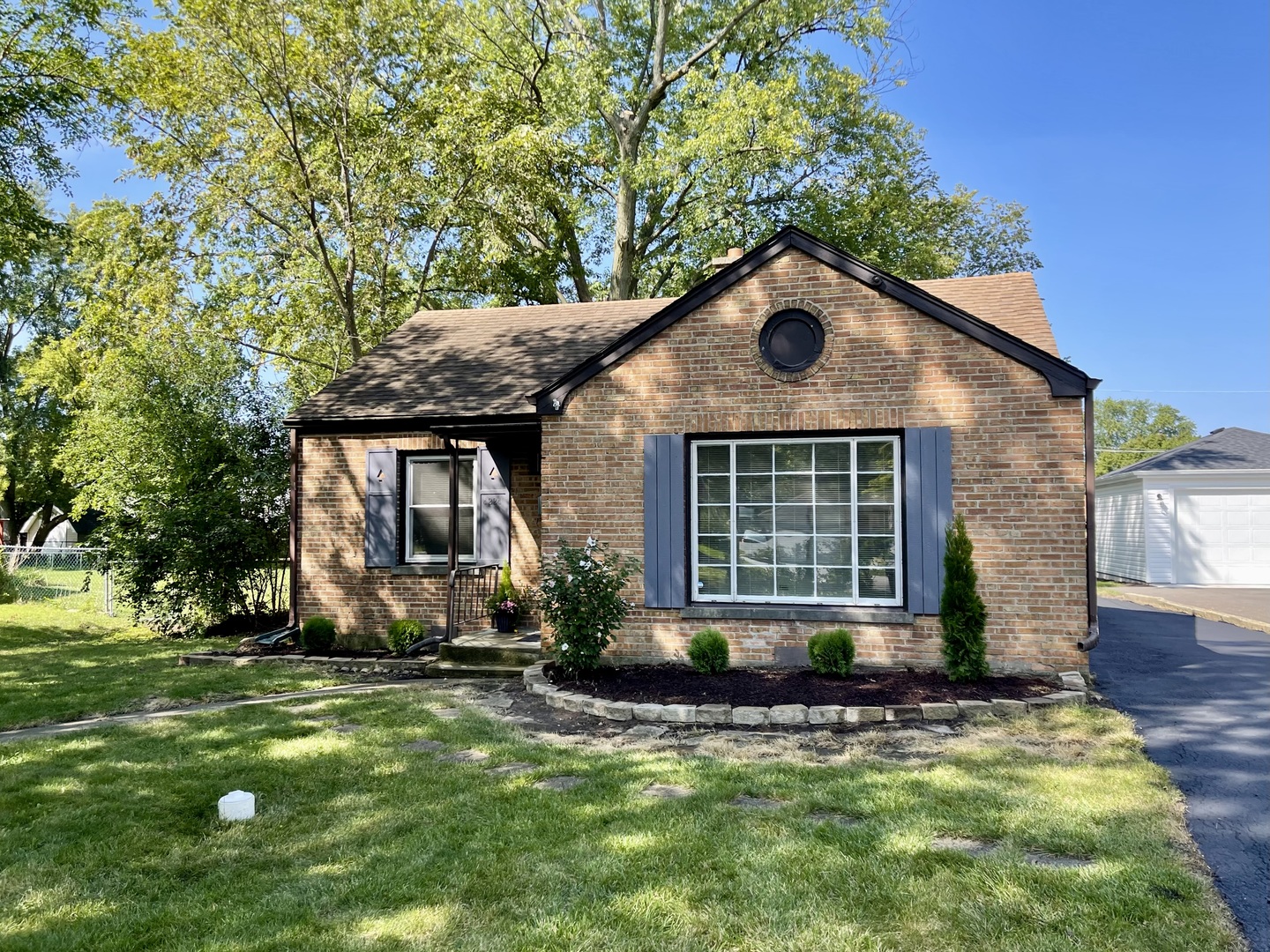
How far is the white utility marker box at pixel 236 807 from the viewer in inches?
190

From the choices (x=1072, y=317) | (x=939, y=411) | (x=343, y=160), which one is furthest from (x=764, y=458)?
(x=1072, y=317)

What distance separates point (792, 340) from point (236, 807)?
668cm

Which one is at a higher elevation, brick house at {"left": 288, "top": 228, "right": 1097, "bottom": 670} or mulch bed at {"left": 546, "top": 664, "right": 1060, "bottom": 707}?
brick house at {"left": 288, "top": 228, "right": 1097, "bottom": 670}

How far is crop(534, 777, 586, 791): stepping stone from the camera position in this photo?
17.5 feet

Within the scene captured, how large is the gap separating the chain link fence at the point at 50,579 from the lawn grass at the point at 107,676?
3966mm

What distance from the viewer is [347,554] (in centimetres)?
1177

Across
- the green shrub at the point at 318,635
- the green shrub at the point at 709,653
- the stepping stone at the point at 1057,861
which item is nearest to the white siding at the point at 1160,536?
the green shrub at the point at 709,653

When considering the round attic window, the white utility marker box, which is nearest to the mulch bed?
the round attic window

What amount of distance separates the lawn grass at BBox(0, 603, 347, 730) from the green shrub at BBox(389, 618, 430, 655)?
39.9 inches

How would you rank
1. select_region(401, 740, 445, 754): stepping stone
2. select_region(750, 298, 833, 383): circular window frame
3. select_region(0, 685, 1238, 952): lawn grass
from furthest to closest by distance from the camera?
select_region(750, 298, 833, 383): circular window frame < select_region(401, 740, 445, 754): stepping stone < select_region(0, 685, 1238, 952): lawn grass

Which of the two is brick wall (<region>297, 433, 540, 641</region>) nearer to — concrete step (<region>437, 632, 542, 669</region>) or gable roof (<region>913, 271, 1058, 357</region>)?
concrete step (<region>437, 632, 542, 669</region>)

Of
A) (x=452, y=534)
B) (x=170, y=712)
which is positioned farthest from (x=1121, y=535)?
(x=170, y=712)

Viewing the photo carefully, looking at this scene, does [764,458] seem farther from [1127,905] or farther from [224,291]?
[224,291]

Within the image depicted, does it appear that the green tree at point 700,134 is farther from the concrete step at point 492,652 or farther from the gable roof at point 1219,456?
the concrete step at point 492,652
